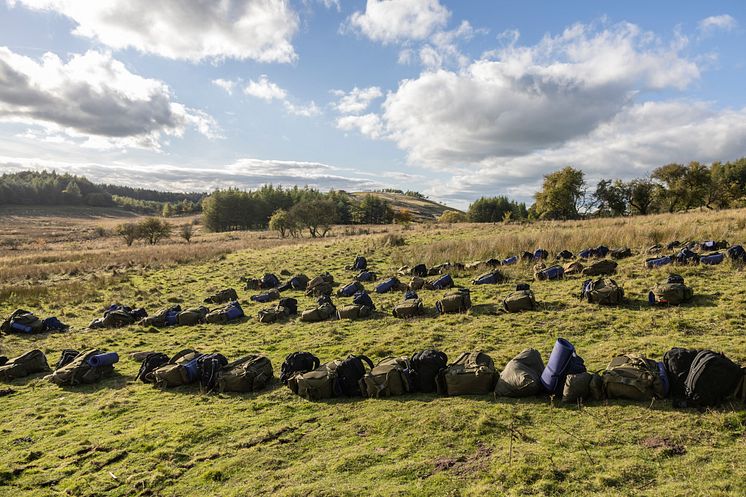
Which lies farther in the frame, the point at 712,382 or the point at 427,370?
the point at 427,370

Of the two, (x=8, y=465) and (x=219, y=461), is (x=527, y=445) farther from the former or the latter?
(x=8, y=465)

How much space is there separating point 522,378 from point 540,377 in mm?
362

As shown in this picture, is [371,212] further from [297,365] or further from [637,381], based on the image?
[637,381]

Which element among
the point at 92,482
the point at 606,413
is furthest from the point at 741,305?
the point at 92,482

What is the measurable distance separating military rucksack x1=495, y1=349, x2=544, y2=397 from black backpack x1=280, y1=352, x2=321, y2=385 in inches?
177

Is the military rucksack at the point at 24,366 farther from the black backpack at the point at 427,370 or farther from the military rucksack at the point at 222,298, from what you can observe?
the black backpack at the point at 427,370

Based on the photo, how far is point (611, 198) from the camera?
69.4 metres

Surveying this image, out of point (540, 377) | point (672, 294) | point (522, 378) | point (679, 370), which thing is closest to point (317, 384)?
point (522, 378)

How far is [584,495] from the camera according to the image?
4848 mm

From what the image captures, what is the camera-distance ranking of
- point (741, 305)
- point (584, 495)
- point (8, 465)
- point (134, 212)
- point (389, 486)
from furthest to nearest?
point (134, 212), point (741, 305), point (8, 465), point (389, 486), point (584, 495)

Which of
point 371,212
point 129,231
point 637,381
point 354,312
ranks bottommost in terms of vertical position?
point 129,231

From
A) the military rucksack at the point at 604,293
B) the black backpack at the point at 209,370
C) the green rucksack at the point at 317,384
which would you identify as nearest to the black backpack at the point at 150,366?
the black backpack at the point at 209,370

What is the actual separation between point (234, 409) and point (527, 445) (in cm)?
606

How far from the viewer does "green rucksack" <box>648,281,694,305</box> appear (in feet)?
38.8
